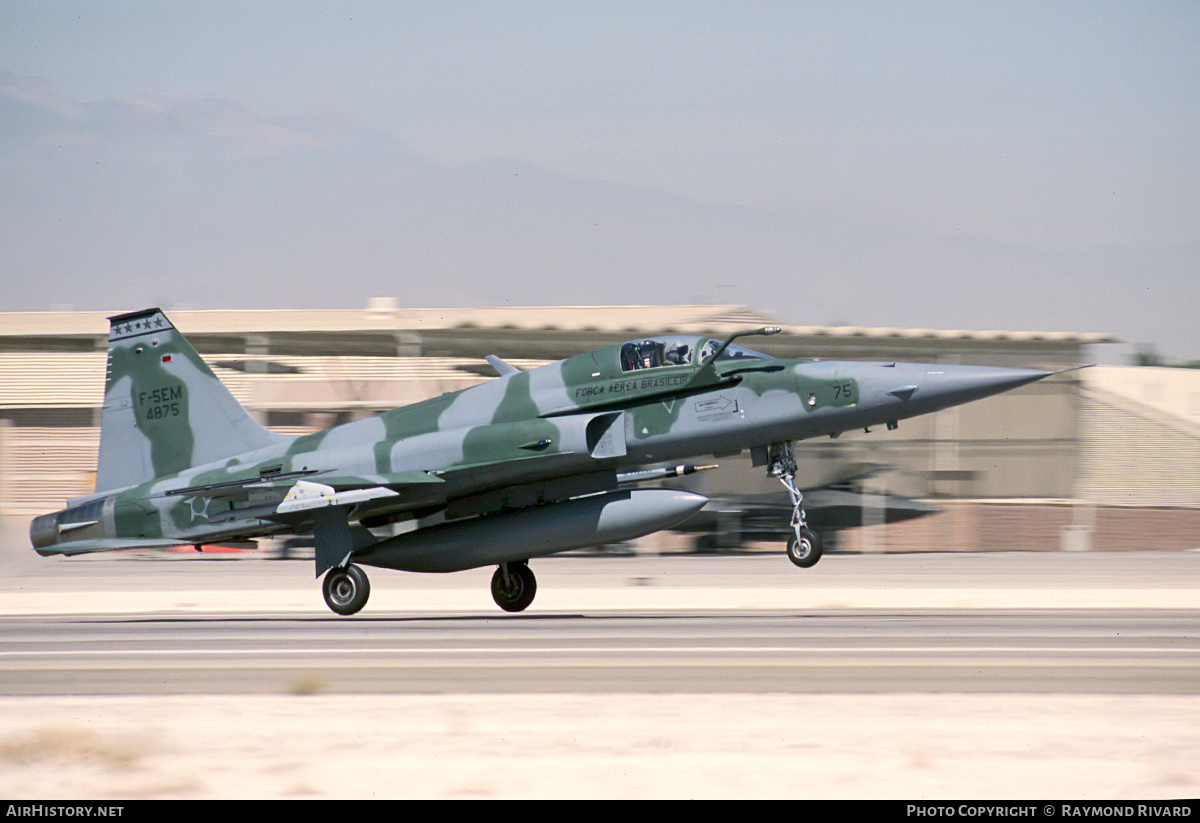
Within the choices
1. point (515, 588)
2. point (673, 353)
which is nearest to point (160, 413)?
point (515, 588)

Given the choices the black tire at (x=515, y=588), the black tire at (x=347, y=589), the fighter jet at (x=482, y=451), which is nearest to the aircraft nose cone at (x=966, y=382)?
the fighter jet at (x=482, y=451)

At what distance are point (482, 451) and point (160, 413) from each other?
19.7 ft

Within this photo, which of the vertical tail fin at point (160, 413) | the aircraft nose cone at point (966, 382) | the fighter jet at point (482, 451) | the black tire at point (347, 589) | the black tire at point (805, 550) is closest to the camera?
the aircraft nose cone at point (966, 382)

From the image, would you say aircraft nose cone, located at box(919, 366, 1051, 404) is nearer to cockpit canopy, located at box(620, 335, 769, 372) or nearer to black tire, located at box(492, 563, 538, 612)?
cockpit canopy, located at box(620, 335, 769, 372)

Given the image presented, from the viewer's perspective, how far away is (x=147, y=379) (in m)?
21.1

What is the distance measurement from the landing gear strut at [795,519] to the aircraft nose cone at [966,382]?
2295mm

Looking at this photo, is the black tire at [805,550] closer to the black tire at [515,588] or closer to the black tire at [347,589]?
the black tire at [515,588]

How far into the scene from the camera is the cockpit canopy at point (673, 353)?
18.1 metres

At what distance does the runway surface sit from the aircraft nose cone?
3289 mm

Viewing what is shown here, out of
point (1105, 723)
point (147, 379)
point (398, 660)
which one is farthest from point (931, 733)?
point (147, 379)

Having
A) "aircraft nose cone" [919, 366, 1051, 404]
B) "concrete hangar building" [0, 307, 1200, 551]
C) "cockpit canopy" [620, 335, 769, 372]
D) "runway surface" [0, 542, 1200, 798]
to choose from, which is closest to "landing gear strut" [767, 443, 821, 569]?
"runway surface" [0, 542, 1200, 798]

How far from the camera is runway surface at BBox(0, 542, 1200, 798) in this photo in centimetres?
924

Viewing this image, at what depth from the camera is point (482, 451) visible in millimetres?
18844

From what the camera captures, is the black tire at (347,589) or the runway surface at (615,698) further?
the black tire at (347,589)
